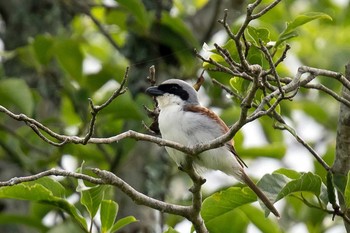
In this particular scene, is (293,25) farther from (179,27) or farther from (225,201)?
(179,27)

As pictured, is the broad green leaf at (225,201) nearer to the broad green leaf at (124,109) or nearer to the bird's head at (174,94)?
the bird's head at (174,94)

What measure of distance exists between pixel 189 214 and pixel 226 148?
45.7 inches

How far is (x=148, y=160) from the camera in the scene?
6.02 m

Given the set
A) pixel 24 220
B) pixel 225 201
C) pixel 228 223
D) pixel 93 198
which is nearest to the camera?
pixel 93 198

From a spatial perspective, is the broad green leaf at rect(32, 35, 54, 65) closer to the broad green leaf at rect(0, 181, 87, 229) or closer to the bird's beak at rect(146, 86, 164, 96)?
the bird's beak at rect(146, 86, 164, 96)

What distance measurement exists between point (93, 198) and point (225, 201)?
0.60 meters

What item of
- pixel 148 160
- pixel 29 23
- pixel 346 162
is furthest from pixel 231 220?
pixel 29 23

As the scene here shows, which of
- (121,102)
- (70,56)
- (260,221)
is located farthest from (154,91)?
(70,56)

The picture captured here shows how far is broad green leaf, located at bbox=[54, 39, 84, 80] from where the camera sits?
6.04m

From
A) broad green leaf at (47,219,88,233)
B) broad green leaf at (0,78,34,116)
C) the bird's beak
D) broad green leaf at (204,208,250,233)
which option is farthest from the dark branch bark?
broad green leaf at (0,78,34,116)

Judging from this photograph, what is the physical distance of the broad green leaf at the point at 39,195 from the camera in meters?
3.84

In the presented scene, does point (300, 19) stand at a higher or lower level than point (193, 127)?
higher

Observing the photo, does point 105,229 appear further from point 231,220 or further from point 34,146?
point 34,146

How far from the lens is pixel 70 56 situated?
6.09m
